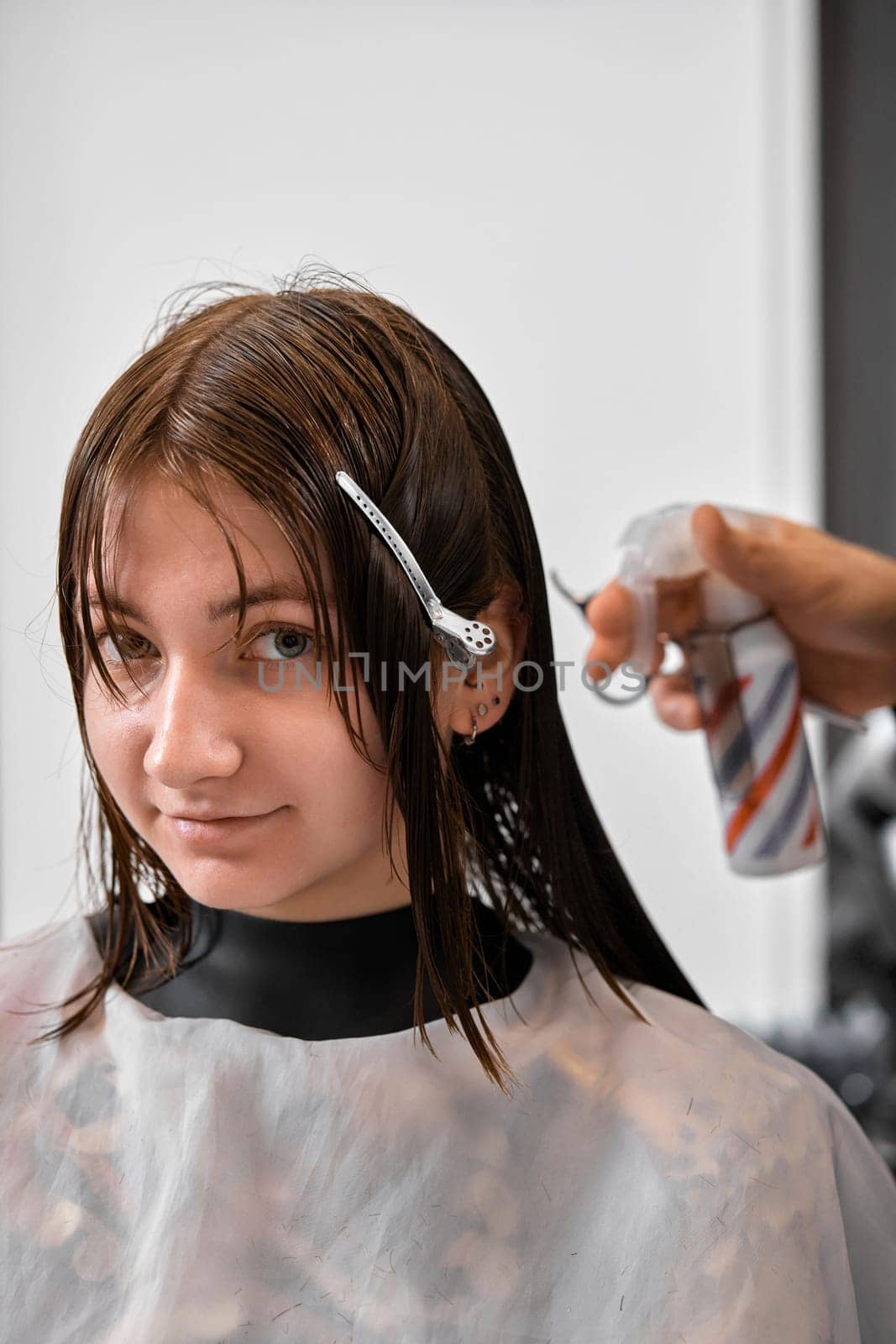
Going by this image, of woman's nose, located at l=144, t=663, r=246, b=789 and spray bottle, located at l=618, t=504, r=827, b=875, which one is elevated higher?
woman's nose, located at l=144, t=663, r=246, b=789

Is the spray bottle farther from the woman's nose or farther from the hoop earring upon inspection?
the woman's nose

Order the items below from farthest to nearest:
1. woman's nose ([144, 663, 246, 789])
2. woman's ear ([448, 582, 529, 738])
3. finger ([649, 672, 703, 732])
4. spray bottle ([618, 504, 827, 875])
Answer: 1. finger ([649, 672, 703, 732])
2. spray bottle ([618, 504, 827, 875])
3. woman's ear ([448, 582, 529, 738])
4. woman's nose ([144, 663, 246, 789])

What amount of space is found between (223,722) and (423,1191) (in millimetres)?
368

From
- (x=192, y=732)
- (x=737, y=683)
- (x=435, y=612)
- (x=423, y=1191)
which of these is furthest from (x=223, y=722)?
(x=737, y=683)

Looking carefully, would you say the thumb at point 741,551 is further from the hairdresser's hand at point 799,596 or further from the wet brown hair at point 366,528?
the wet brown hair at point 366,528

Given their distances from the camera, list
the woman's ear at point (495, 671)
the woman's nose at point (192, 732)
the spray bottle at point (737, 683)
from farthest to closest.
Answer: the spray bottle at point (737, 683)
the woman's ear at point (495, 671)
the woman's nose at point (192, 732)

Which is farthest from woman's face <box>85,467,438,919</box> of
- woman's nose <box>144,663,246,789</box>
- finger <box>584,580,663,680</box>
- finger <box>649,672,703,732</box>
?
finger <box>649,672,703,732</box>

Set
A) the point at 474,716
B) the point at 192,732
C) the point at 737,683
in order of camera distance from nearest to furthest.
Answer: the point at 192,732, the point at 474,716, the point at 737,683

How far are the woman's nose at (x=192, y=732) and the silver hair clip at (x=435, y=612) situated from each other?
14 centimetres

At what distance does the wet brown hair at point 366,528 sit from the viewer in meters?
0.77

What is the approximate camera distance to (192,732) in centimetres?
75

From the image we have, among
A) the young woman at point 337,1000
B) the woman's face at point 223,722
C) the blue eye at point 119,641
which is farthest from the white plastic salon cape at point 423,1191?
the blue eye at point 119,641

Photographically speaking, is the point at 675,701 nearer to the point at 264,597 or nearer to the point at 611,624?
the point at 611,624

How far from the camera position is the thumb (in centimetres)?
107
